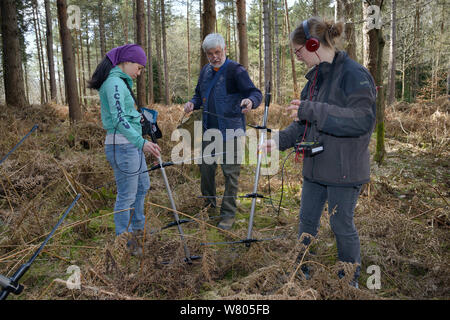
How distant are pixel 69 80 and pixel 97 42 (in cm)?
2904

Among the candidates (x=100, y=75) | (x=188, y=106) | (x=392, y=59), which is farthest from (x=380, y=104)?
(x=392, y=59)

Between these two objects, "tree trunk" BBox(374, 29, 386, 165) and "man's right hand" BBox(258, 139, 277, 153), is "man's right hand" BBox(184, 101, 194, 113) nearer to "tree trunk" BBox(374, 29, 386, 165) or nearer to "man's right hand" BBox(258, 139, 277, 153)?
"man's right hand" BBox(258, 139, 277, 153)

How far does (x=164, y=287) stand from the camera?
2.29 meters

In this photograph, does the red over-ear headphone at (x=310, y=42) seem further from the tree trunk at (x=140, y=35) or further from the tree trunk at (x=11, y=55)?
the tree trunk at (x=11, y=55)

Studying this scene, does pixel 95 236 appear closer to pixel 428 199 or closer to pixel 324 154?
pixel 324 154

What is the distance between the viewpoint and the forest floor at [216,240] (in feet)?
7.16

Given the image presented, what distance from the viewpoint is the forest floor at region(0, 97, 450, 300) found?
218 cm

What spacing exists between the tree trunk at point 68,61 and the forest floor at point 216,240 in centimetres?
216

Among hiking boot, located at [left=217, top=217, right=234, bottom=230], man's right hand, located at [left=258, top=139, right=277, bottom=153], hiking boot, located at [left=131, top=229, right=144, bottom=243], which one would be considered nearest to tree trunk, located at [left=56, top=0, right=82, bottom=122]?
hiking boot, located at [left=217, top=217, right=234, bottom=230]

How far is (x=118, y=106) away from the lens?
2.57 metres

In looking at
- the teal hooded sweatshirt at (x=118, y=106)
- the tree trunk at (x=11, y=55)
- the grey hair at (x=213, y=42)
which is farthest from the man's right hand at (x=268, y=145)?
the tree trunk at (x=11, y=55)

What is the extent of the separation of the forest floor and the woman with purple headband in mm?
323

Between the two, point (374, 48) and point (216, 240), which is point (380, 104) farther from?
point (216, 240)

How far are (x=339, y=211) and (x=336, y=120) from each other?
65 centimetres
